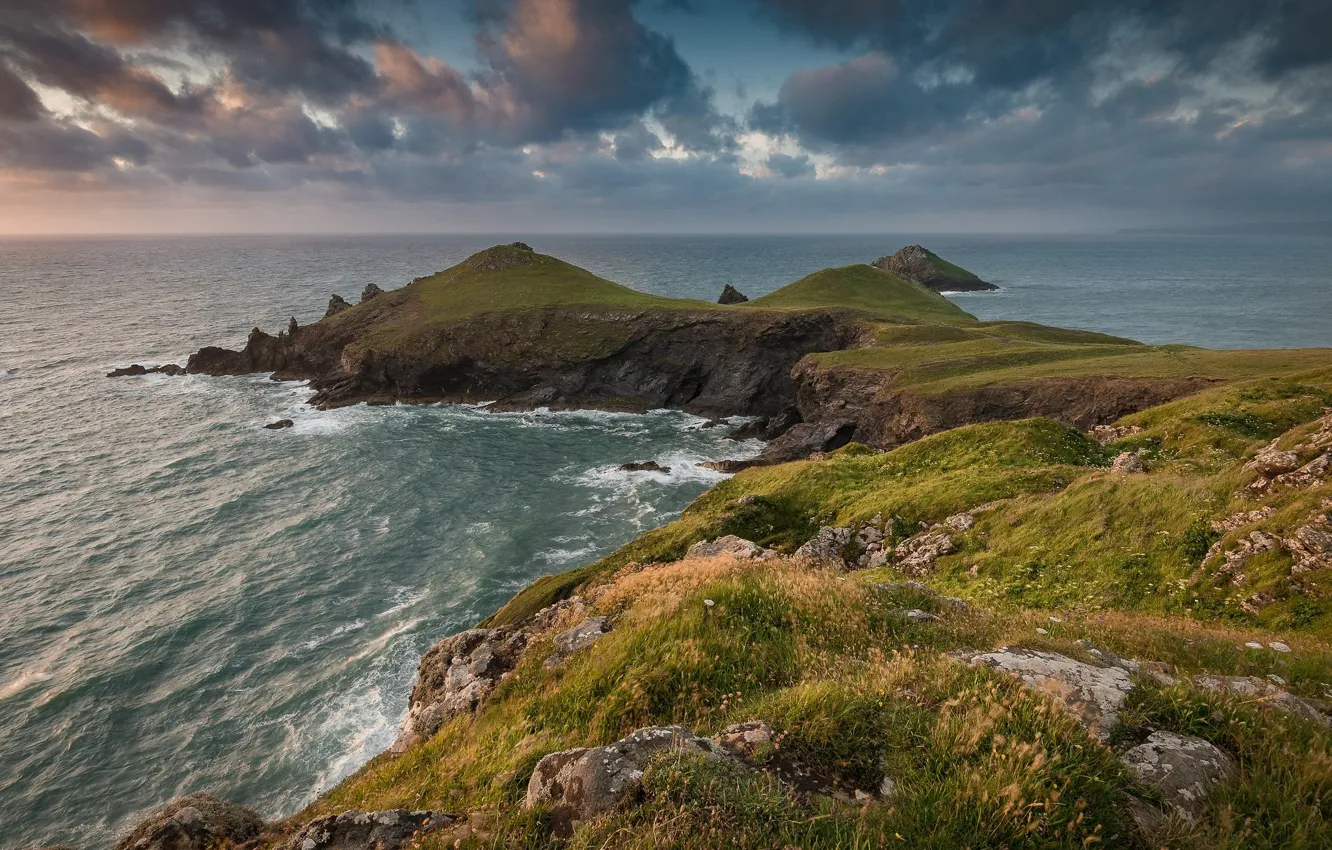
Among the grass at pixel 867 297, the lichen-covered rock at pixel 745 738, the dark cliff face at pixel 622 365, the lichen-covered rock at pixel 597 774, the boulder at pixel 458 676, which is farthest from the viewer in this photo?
the grass at pixel 867 297

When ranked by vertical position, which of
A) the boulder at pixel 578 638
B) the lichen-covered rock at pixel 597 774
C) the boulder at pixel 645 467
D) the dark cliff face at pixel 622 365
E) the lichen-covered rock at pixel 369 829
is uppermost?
the lichen-covered rock at pixel 597 774

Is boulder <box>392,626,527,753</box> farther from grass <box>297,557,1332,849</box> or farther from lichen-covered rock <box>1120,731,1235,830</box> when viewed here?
lichen-covered rock <box>1120,731,1235,830</box>

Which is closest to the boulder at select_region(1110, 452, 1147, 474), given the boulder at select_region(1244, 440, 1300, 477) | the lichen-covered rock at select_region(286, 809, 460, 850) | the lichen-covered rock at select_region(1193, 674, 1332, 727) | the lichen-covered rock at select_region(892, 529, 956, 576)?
the boulder at select_region(1244, 440, 1300, 477)

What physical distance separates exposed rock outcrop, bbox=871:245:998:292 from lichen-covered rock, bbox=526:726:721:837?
192605mm

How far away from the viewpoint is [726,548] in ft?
71.5

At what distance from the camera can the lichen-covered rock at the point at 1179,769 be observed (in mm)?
5105

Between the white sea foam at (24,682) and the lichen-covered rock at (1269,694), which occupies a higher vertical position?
the lichen-covered rock at (1269,694)

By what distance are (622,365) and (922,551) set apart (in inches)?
2634

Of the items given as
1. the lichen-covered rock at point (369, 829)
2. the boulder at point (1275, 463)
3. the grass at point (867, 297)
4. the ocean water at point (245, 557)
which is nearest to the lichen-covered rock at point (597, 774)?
the lichen-covered rock at point (369, 829)

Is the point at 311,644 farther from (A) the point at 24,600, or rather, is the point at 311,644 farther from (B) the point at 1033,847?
(B) the point at 1033,847

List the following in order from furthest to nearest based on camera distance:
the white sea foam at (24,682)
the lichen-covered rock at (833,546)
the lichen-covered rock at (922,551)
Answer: the white sea foam at (24,682)
the lichen-covered rock at (833,546)
the lichen-covered rock at (922,551)

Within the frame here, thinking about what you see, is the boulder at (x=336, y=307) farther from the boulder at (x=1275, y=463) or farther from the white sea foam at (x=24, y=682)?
the boulder at (x=1275, y=463)

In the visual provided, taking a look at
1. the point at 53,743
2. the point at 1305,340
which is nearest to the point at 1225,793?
the point at 53,743

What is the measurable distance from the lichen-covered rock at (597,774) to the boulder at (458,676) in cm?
628
